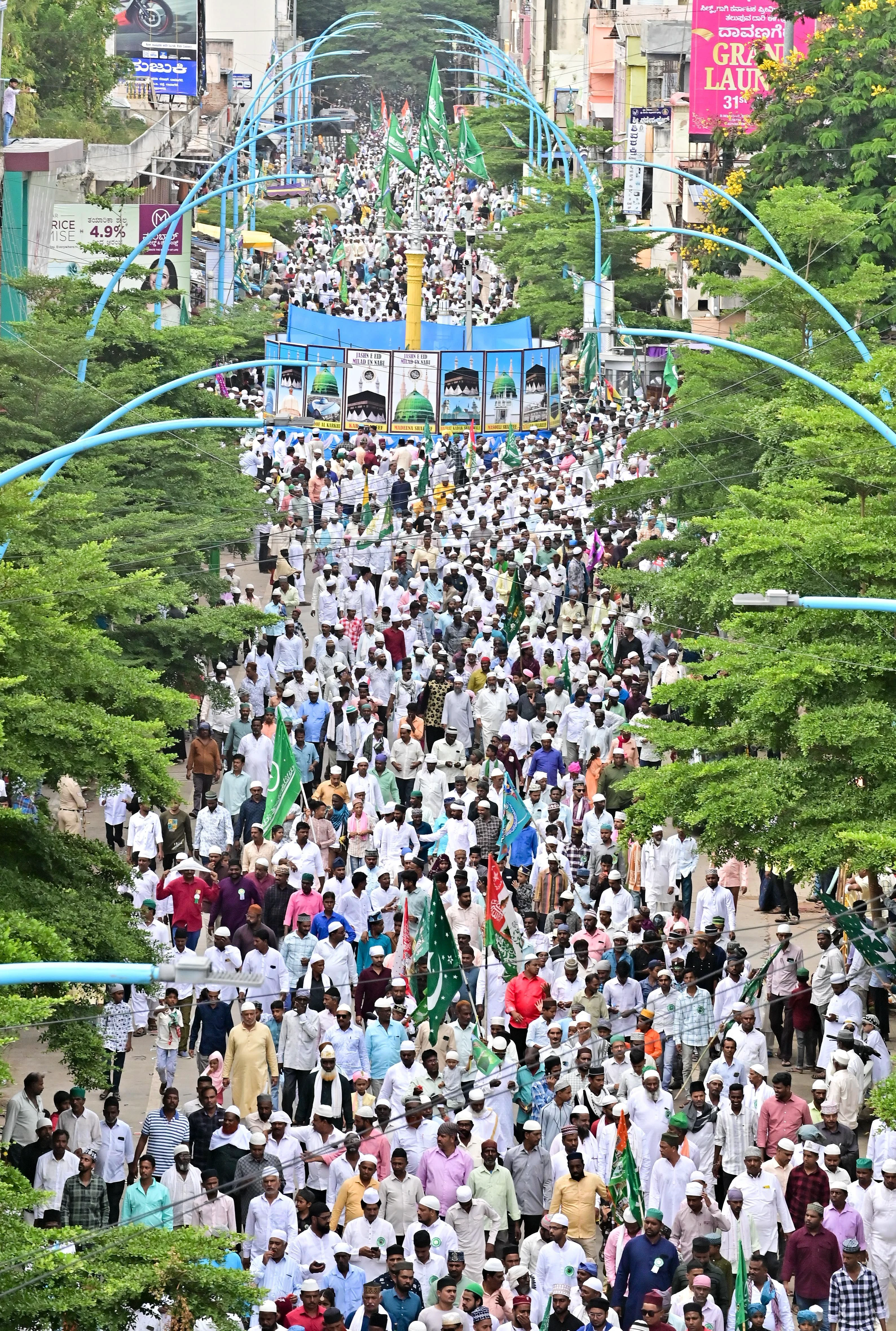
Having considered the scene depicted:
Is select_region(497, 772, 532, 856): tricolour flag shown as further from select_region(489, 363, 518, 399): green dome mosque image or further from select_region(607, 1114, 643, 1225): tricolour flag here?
select_region(489, 363, 518, 399): green dome mosque image

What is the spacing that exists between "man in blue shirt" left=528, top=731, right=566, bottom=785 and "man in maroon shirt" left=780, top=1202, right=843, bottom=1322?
8.51m

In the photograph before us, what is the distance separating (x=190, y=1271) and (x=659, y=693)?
829cm

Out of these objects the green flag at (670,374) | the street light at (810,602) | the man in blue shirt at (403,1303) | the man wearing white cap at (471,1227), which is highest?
the street light at (810,602)

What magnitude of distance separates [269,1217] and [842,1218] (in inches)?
118

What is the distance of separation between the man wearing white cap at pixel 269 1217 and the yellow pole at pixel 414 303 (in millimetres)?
36267

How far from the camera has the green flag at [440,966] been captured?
51.0 ft

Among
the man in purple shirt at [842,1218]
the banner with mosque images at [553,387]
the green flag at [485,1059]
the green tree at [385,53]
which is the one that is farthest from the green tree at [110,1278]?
the green tree at [385,53]

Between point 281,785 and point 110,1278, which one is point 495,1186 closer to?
point 110,1278

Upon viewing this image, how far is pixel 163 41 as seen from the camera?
61.3 m

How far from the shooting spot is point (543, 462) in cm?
3756

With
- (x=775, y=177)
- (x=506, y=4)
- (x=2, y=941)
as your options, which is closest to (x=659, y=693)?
(x=2, y=941)

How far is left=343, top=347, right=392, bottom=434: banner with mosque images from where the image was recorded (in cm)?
4144

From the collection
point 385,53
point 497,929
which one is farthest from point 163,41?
point 385,53

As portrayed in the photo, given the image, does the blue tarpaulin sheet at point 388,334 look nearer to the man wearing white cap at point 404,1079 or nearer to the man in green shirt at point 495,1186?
the man wearing white cap at point 404,1079
